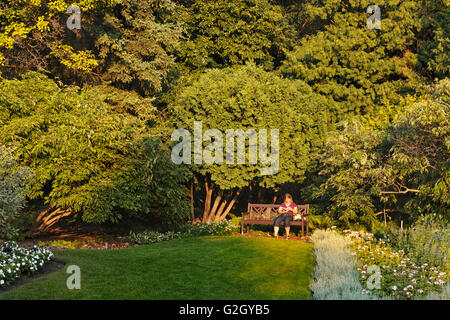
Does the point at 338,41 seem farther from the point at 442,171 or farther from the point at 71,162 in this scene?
the point at 71,162

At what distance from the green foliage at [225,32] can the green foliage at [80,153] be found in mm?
8829

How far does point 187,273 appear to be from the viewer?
8.83 metres

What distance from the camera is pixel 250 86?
17.5 metres

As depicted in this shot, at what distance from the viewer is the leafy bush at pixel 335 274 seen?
754 centimetres

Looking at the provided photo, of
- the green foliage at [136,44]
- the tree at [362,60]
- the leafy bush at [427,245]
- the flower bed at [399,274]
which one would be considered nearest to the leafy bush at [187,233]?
the green foliage at [136,44]

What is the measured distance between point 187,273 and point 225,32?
16.7 meters

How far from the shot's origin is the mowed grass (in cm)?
739

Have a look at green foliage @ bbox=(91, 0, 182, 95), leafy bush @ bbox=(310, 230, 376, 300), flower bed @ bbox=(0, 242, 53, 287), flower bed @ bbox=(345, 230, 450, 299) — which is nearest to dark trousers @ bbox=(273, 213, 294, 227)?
leafy bush @ bbox=(310, 230, 376, 300)

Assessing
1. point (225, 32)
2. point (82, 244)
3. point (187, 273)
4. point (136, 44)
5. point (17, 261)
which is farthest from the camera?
point (225, 32)

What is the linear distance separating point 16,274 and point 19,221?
17.6 feet

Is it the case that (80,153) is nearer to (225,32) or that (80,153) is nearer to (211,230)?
(211,230)

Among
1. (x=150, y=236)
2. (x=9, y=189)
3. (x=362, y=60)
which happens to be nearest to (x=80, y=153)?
(x=150, y=236)

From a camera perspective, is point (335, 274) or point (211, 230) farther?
point (211, 230)
